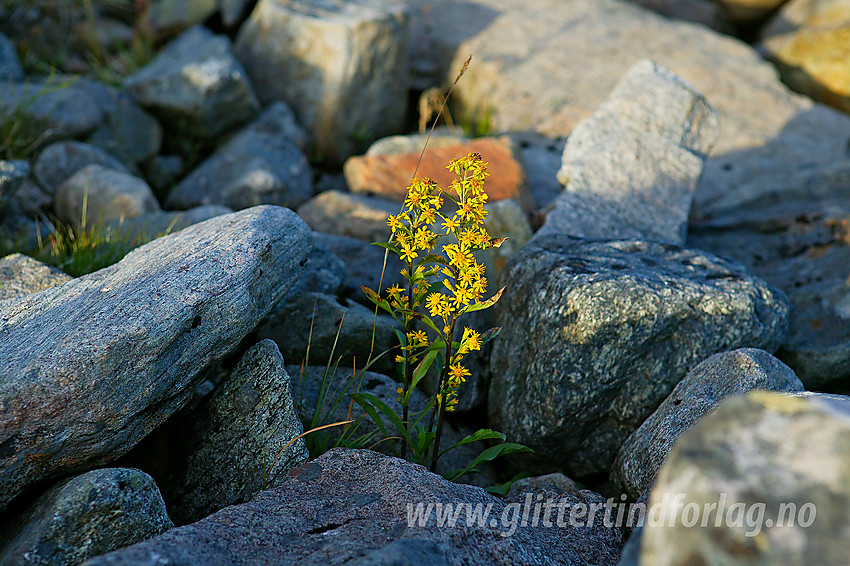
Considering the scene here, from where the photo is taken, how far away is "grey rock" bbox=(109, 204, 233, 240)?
4957 millimetres

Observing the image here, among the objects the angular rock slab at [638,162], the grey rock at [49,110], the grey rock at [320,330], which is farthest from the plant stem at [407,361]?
the grey rock at [49,110]

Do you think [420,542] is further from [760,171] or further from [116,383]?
[760,171]

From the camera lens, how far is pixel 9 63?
21.3ft

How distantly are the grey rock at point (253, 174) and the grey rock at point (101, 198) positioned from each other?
25.7 inches

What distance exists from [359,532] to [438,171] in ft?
12.9

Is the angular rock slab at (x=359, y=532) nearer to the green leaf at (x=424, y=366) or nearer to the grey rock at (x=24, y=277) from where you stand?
the green leaf at (x=424, y=366)

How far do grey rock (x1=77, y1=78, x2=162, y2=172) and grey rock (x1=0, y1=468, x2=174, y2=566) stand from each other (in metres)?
4.46

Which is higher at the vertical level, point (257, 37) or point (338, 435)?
point (257, 37)

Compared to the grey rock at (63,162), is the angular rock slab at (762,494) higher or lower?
higher

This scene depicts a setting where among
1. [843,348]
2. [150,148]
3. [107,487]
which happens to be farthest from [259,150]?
[843,348]

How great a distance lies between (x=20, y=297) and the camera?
335 cm

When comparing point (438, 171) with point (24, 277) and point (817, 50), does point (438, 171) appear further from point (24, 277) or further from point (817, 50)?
point (817, 50)

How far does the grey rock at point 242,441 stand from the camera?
119 inches

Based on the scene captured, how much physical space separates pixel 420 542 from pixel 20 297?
234cm
